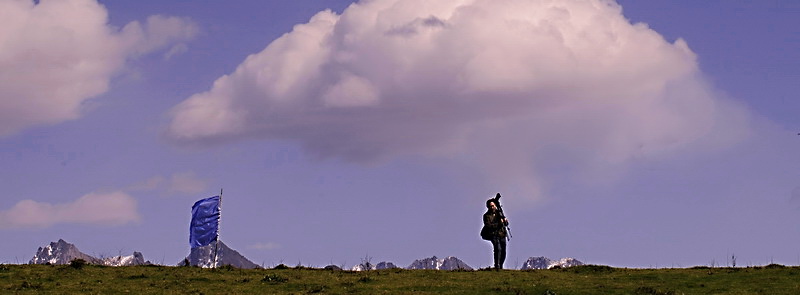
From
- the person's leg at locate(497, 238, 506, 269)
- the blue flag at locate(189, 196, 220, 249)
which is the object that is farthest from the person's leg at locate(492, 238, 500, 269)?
the blue flag at locate(189, 196, 220, 249)

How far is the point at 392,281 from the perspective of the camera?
4216 centimetres

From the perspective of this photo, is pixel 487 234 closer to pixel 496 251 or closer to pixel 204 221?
pixel 496 251

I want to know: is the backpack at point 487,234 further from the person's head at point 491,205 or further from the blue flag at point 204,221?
the blue flag at point 204,221

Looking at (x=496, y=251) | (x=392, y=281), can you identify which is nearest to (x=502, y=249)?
(x=496, y=251)

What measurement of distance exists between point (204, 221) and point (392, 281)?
13.9 m

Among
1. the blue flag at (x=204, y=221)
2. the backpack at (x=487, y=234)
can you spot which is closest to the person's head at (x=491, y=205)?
the backpack at (x=487, y=234)

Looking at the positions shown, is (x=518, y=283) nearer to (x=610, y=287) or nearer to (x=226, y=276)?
→ (x=610, y=287)

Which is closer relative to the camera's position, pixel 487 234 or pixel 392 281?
pixel 392 281

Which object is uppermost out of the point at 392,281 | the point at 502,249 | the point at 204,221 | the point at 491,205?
the point at 491,205

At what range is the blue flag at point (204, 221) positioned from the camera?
172 feet

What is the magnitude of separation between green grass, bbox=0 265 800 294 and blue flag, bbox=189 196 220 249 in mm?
6199

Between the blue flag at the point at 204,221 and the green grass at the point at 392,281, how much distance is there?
20.3 ft

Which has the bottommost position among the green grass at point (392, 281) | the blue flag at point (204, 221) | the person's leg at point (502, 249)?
the green grass at point (392, 281)

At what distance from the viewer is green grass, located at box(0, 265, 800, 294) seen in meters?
39.5
